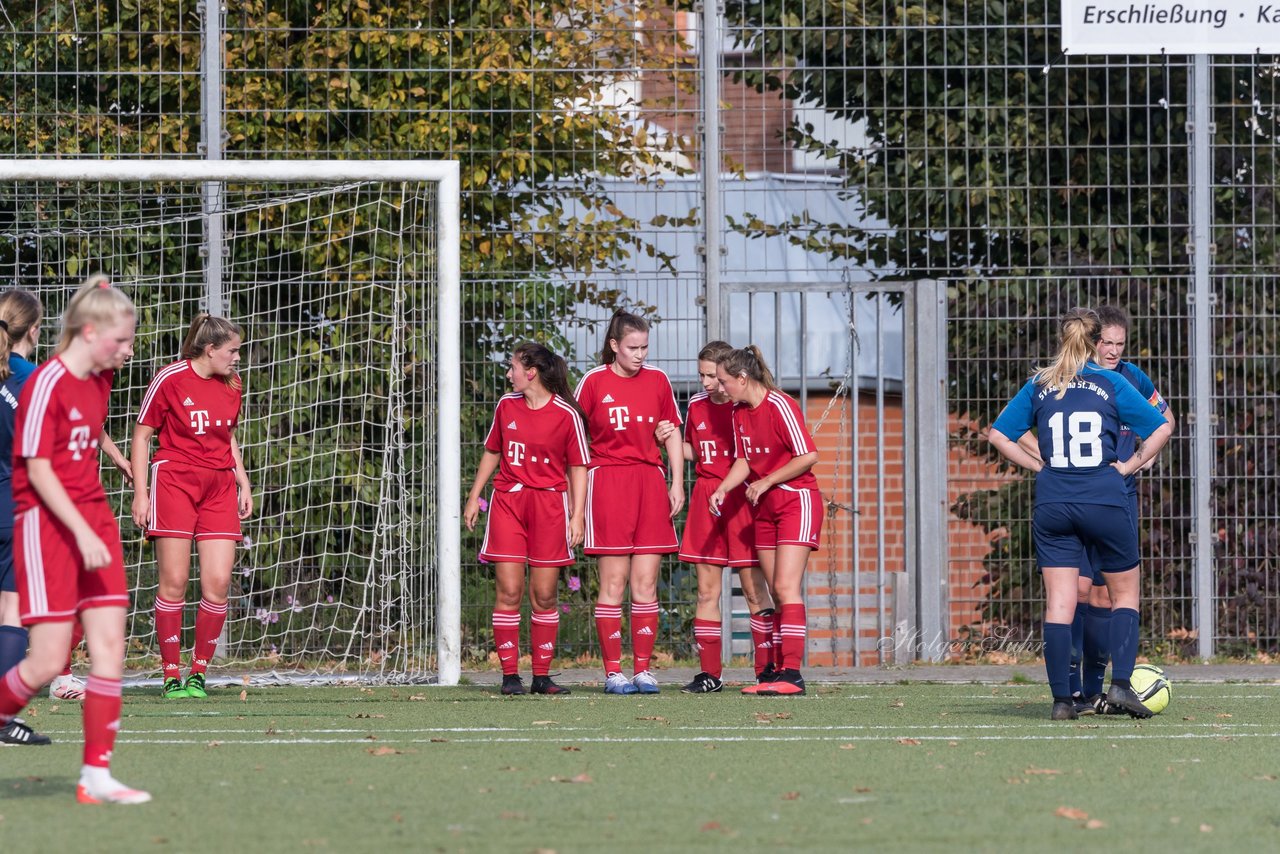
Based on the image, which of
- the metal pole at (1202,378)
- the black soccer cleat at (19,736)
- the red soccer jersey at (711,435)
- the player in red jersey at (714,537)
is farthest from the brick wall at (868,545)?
the black soccer cleat at (19,736)

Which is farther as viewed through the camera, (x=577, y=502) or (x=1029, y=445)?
(x=577, y=502)

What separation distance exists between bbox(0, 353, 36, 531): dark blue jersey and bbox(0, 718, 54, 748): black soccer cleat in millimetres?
994

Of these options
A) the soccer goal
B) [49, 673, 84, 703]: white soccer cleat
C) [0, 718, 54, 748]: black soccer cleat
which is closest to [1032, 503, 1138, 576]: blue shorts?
the soccer goal

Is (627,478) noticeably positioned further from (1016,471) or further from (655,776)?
(655,776)

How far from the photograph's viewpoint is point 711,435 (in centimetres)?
964

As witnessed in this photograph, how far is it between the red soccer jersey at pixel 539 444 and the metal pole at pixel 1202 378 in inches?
180

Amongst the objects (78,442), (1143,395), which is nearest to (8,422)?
(78,442)

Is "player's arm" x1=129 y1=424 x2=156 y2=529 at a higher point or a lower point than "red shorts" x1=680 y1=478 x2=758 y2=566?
higher

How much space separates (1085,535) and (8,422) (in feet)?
16.0

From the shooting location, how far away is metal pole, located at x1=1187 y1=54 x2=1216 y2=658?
11508mm

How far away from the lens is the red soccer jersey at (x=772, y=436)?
30.0 feet

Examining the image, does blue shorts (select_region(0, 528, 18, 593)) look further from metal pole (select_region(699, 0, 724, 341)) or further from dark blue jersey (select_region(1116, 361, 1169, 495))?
dark blue jersey (select_region(1116, 361, 1169, 495))

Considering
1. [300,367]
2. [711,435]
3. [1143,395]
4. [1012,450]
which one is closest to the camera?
[1012,450]

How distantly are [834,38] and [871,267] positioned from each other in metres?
1.57
